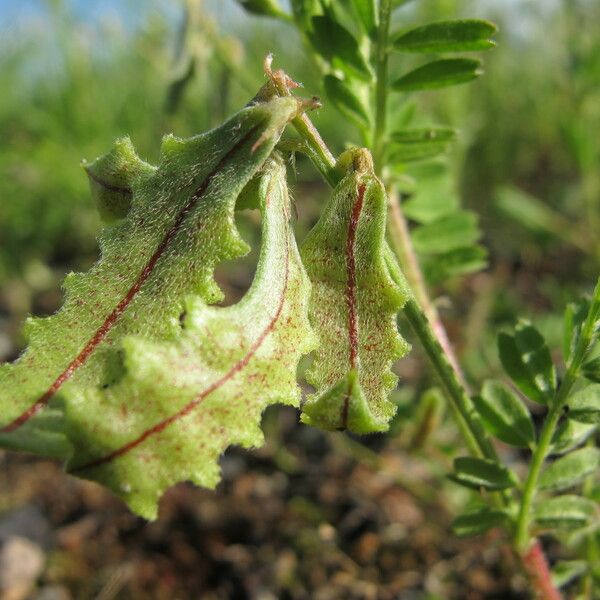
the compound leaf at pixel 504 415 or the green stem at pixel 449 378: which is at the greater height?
the green stem at pixel 449 378

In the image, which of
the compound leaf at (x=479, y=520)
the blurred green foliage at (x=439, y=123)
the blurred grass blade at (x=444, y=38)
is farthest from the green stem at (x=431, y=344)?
the blurred green foliage at (x=439, y=123)

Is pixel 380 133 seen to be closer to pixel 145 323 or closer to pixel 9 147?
pixel 145 323

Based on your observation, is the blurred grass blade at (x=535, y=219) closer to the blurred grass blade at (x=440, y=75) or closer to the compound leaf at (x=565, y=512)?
the blurred grass blade at (x=440, y=75)

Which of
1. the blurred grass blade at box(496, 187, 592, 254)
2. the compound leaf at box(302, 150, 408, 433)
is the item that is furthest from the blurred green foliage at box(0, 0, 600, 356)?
the compound leaf at box(302, 150, 408, 433)

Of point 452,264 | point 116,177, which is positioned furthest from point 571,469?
point 116,177

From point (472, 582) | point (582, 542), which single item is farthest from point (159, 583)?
point (582, 542)

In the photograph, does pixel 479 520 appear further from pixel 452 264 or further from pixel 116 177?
pixel 116 177
